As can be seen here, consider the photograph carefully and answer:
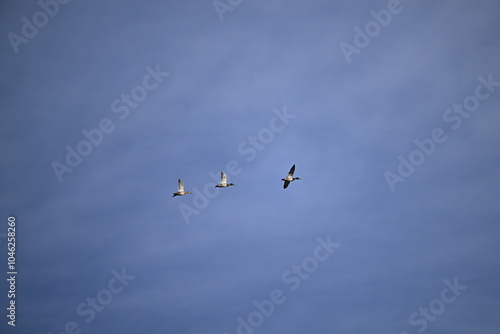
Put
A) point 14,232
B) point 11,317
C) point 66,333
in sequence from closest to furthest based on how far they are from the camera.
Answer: point 11,317 < point 14,232 < point 66,333

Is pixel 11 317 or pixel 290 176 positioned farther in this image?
pixel 290 176

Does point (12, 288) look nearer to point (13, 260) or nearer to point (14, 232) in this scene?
point (13, 260)

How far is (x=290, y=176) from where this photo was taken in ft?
244

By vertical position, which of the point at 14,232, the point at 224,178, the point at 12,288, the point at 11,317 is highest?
the point at 224,178

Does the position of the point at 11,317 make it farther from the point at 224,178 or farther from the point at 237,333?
the point at 237,333

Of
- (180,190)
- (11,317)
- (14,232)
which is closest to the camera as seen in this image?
(11,317)

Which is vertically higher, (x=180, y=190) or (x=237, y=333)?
(x=180, y=190)

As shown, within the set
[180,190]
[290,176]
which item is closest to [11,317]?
[180,190]

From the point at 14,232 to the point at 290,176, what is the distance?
138 ft

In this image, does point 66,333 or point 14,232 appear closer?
point 14,232

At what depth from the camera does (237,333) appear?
144750 mm

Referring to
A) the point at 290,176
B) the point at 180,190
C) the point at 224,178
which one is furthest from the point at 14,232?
the point at 290,176

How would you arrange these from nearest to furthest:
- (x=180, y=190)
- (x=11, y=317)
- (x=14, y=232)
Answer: (x=11, y=317)
(x=14, y=232)
(x=180, y=190)

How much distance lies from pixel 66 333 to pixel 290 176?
104 metres
